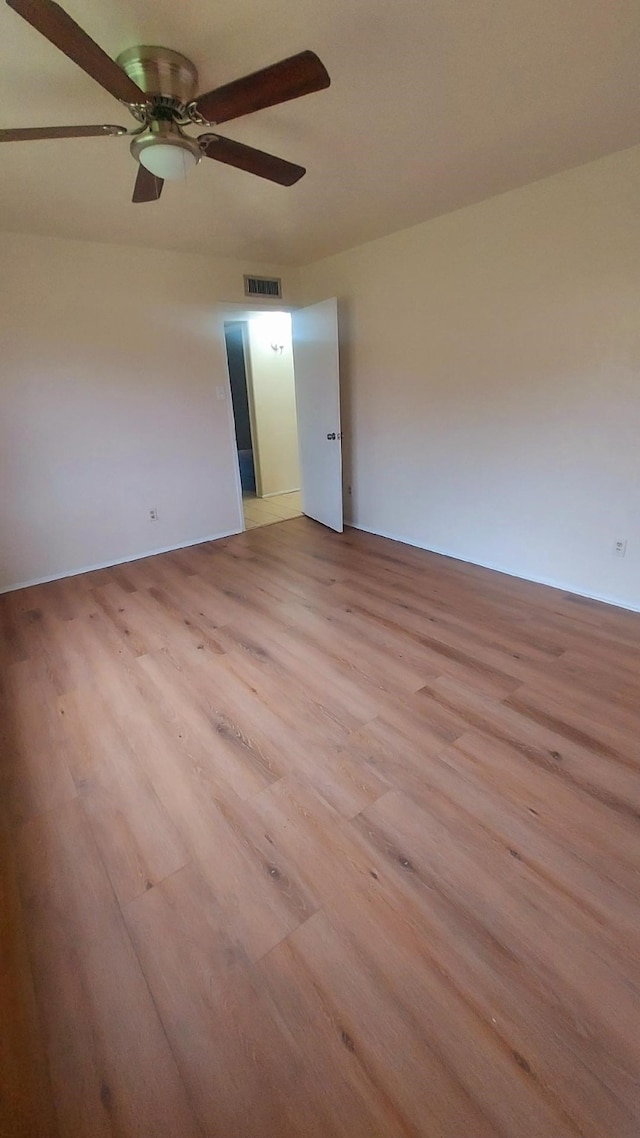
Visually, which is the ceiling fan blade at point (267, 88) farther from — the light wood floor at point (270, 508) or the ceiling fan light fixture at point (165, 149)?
the light wood floor at point (270, 508)

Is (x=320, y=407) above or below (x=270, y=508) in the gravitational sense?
above

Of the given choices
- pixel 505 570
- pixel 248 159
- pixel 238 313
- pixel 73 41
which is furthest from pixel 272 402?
pixel 73 41

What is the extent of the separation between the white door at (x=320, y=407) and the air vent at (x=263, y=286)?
0.27 metres

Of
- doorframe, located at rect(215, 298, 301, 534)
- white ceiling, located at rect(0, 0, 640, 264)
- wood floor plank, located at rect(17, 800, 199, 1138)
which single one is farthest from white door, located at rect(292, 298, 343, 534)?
wood floor plank, located at rect(17, 800, 199, 1138)

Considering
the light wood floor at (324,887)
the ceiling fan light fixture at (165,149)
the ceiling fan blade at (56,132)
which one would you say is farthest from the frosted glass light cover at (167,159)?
the light wood floor at (324,887)

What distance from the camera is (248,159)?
1.83 m

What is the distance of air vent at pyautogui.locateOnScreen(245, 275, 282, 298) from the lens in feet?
13.8

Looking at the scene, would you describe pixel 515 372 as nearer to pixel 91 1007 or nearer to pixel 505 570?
pixel 505 570

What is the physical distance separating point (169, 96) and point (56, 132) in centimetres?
42

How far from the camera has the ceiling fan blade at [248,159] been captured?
1.71m

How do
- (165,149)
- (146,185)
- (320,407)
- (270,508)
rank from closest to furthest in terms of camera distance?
1. (165,149)
2. (146,185)
3. (320,407)
4. (270,508)

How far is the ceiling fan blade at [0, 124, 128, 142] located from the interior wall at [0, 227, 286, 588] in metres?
2.04

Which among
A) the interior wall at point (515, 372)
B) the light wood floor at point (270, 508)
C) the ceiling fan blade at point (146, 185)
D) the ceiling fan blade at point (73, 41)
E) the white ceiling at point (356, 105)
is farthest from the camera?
the light wood floor at point (270, 508)

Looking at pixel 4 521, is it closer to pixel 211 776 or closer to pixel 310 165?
pixel 211 776
